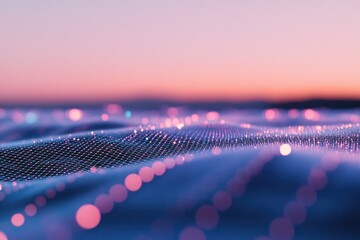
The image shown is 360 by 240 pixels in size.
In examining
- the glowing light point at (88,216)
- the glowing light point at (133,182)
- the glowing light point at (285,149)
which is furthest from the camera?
the glowing light point at (285,149)

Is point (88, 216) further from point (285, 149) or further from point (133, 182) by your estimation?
point (285, 149)

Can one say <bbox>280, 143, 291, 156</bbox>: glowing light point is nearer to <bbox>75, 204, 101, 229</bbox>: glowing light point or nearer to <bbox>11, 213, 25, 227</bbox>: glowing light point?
<bbox>75, 204, 101, 229</bbox>: glowing light point

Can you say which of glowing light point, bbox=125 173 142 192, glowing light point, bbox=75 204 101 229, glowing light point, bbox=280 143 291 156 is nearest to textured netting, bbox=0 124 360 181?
glowing light point, bbox=280 143 291 156

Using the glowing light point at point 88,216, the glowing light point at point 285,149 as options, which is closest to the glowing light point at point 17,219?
the glowing light point at point 88,216

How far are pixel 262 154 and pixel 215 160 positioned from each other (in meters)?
0.14

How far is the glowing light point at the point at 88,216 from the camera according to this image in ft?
4.11

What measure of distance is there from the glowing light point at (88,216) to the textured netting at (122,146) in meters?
0.46

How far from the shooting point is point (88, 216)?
128cm

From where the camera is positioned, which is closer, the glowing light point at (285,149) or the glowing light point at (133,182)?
the glowing light point at (133,182)

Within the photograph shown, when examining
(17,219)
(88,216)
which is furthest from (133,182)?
(17,219)

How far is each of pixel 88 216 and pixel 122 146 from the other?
802mm

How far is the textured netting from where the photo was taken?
183 centimetres

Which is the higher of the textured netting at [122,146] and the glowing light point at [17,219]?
the textured netting at [122,146]

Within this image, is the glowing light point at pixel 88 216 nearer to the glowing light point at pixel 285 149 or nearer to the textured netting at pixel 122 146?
the textured netting at pixel 122 146
